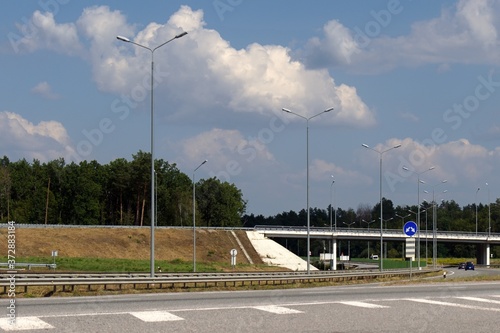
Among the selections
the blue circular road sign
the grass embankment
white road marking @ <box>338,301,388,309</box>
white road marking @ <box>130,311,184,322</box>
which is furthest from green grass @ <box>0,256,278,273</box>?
white road marking @ <box>130,311,184,322</box>

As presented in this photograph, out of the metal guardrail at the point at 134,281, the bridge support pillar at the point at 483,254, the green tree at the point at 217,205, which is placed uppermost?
the green tree at the point at 217,205

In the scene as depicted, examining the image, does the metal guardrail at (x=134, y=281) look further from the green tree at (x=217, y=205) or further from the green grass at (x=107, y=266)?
the green tree at (x=217, y=205)

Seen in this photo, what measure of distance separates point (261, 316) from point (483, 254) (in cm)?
14415

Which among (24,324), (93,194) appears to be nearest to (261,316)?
(24,324)

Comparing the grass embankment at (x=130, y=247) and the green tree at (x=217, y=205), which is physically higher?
the green tree at (x=217, y=205)

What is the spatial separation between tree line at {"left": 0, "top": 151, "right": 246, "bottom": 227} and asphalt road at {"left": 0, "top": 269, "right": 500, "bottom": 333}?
12337 centimetres

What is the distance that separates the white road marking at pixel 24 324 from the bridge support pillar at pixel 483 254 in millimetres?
144715

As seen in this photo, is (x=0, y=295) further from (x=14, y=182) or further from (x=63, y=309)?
(x=14, y=182)

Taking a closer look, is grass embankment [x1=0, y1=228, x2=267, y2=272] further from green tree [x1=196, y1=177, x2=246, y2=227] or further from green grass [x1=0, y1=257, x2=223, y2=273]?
green tree [x1=196, y1=177, x2=246, y2=227]

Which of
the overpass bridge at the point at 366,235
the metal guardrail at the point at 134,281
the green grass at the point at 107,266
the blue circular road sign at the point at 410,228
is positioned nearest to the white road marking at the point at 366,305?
the metal guardrail at the point at 134,281

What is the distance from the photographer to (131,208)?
159500mm

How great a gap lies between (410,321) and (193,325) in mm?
4474

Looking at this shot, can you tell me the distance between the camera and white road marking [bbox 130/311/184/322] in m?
15.2

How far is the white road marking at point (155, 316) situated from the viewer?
1516 centimetres
